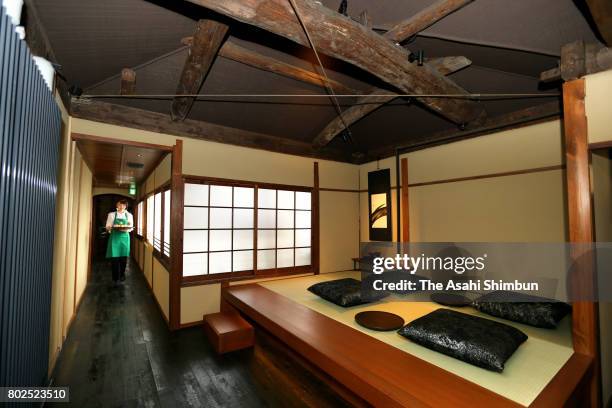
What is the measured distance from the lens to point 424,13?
199 centimetres

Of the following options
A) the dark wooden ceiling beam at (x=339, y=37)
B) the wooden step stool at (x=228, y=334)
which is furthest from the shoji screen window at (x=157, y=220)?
the dark wooden ceiling beam at (x=339, y=37)

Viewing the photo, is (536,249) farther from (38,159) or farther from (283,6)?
(38,159)

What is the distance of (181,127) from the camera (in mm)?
3525

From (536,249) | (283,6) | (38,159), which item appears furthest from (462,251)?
(38,159)

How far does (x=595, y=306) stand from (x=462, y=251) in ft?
5.99

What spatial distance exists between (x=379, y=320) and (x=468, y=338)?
76 cm

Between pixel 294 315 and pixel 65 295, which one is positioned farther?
pixel 65 295

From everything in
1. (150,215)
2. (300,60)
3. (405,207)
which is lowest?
(150,215)

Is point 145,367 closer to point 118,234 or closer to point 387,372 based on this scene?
point 387,372

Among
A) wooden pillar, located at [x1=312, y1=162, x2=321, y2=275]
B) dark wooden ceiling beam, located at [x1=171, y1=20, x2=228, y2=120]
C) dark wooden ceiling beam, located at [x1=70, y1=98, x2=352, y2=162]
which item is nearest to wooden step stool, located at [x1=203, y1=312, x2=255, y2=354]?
wooden pillar, located at [x1=312, y1=162, x2=321, y2=275]

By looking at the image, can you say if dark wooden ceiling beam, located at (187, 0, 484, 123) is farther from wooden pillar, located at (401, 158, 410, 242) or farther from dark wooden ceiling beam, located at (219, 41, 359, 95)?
wooden pillar, located at (401, 158, 410, 242)

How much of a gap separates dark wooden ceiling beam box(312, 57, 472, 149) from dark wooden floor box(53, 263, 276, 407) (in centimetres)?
308

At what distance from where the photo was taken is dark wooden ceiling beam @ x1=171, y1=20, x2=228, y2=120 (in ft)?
6.70

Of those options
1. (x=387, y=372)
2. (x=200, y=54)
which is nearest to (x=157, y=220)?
(x=200, y=54)
